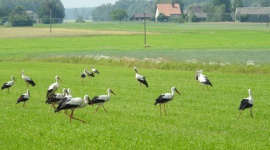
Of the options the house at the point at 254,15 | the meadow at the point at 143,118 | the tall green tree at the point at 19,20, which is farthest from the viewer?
the house at the point at 254,15

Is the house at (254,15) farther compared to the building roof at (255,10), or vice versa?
the building roof at (255,10)

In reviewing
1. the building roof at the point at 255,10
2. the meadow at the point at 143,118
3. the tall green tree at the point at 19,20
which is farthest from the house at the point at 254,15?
the meadow at the point at 143,118

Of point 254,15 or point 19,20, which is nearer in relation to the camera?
point 19,20

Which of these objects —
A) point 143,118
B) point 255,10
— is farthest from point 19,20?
point 143,118

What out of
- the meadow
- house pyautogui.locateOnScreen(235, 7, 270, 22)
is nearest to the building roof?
house pyautogui.locateOnScreen(235, 7, 270, 22)

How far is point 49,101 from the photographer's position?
21828 millimetres

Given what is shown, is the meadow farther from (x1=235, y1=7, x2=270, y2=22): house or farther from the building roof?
the building roof

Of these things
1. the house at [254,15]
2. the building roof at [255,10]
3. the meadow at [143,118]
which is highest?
the building roof at [255,10]

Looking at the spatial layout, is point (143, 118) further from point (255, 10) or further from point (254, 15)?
point (255, 10)

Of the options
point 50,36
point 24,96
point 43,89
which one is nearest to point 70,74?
point 43,89

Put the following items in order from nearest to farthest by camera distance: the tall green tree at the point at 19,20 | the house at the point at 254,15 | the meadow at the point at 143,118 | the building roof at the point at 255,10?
1. the meadow at the point at 143,118
2. the tall green tree at the point at 19,20
3. the house at the point at 254,15
4. the building roof at the point at 255,10

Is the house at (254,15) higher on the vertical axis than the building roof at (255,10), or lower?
lower

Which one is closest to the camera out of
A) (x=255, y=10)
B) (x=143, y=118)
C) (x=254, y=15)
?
(x=143, y=118)

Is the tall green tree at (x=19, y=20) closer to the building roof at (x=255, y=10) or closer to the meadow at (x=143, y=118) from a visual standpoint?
the building roof at (x=255, y=10)
